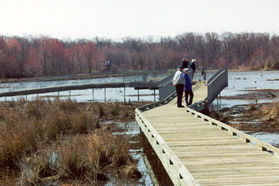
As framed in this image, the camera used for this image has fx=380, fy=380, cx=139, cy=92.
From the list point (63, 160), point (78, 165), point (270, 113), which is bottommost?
point (270, 113)

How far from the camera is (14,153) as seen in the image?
36.8 ft

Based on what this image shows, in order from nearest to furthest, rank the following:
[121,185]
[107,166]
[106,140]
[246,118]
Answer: [121,185] → [107,166] → [106,140] → [246,118]

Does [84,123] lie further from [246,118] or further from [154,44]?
[154,44]

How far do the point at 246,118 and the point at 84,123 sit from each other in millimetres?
9115

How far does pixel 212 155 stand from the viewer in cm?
793

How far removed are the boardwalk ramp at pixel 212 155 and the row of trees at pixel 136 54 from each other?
213ft

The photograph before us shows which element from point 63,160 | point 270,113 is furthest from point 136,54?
point 63,160

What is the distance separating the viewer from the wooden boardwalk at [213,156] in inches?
249

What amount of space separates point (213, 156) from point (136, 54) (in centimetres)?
11022

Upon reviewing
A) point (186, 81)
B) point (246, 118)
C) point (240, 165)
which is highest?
point (186, 81)

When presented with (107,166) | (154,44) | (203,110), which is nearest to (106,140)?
(107,166)

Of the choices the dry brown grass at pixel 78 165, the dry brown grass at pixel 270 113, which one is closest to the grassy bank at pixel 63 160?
the dry brown grass at pixel 78 165

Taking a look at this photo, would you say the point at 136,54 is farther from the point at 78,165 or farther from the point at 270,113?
the point at 78,165

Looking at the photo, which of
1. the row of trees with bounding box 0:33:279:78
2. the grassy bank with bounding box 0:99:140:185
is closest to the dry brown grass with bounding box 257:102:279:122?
the grassy bank with bounding box 0:99:140:185
